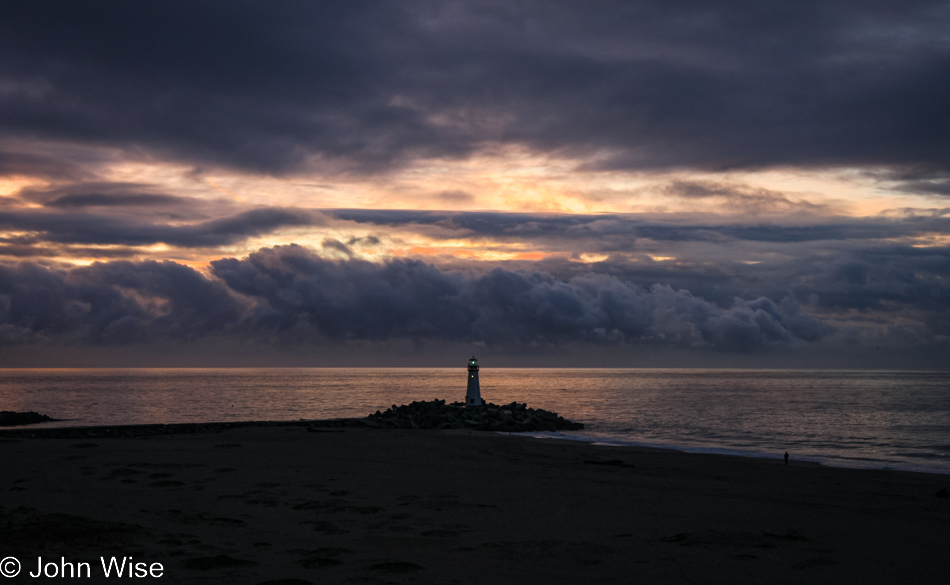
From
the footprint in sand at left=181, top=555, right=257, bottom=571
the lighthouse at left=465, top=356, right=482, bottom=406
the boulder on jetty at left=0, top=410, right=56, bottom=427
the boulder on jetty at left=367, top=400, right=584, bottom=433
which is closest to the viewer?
the footprint in sand at left=181, top=555, right=257, bottom=571

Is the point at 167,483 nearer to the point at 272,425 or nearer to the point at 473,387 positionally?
the point at 272,425

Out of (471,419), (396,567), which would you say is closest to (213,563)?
(396,567)

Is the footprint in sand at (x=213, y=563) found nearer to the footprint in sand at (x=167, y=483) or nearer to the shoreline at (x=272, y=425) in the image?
the footprint in sand at (x=167, y=483)

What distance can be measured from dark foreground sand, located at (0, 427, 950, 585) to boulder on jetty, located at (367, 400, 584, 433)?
18.9 metres

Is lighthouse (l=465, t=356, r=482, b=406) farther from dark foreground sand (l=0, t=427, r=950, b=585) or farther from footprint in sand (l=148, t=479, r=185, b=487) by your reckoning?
footprint in sand (l=148, t=479, r=185, b=487)

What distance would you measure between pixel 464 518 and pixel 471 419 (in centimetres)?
3314

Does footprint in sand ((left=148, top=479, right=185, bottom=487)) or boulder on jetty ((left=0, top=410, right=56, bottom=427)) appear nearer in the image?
footprint in sand ((left=148, top=479, right=185, bottom=487))

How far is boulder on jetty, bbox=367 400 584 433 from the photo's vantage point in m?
45.8

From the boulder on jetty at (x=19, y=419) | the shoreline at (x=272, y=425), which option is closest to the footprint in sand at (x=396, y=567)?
the shoreline at (x=272, y=425)

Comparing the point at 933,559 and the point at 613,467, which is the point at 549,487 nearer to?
the point at 613,467

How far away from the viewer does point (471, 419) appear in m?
47.4

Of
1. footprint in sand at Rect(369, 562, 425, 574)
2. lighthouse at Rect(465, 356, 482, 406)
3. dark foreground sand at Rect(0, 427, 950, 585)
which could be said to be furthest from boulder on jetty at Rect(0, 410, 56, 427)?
footprint in sand at Rect(369, 562, 425, 574)

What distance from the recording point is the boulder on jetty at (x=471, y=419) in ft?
150

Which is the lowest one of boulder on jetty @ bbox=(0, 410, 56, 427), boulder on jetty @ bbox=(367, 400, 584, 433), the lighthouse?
boulder on jetty @ bbox=(0, 410, 56, 427)
